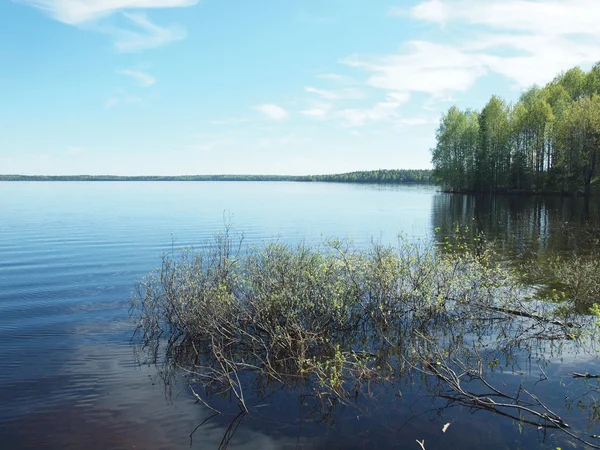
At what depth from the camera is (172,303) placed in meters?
14.2

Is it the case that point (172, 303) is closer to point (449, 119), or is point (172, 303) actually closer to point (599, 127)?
point (599, 127)

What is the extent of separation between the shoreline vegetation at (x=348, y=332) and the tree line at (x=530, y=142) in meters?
64.9

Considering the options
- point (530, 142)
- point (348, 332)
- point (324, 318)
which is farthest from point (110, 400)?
point (530, 142)

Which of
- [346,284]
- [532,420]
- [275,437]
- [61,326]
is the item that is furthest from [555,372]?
[61,326]

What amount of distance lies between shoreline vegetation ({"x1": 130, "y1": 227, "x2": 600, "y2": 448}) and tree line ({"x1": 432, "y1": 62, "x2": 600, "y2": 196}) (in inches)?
2556

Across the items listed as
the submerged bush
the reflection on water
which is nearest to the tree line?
the reflection on water

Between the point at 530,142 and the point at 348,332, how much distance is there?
3296 inches

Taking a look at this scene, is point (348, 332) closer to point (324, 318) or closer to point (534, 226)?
point (324, 318)

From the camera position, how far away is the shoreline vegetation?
1085 cm

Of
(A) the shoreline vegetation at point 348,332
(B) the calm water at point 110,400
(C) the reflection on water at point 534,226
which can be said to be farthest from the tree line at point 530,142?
(B) the calm water at point 110,400

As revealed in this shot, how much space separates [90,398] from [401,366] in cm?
830

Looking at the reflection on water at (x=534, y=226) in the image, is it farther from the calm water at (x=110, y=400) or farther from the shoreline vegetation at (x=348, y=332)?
the calm water at (x=110, y=400)

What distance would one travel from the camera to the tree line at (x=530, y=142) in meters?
70.6

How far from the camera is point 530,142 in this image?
83562mm
